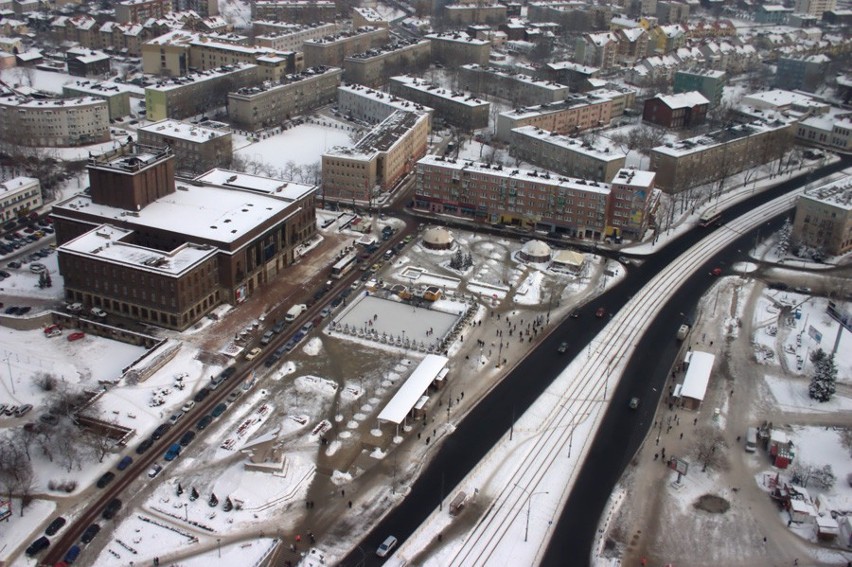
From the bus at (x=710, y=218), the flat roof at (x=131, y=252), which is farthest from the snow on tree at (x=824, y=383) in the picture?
the flat roof at (x=131, y=252)

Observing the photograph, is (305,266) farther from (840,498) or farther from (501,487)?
(840,498)

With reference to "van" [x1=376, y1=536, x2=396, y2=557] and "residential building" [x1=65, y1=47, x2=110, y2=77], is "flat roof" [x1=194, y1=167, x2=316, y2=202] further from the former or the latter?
"residential building" [x1=65, y1=47, x2=110, y2=77]

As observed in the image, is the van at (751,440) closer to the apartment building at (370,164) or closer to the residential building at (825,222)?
the residential building at (825,222)

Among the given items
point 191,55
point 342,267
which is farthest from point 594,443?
point 191,55

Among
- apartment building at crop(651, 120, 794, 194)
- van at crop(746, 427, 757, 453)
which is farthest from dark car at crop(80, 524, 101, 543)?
apartment building at crop(651, 120, 794, 194)

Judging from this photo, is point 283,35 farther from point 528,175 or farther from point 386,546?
point 386,546

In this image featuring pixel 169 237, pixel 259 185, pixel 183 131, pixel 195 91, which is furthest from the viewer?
pixel 195 91

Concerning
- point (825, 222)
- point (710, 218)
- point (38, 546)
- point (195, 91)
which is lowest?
point (38, 546)
